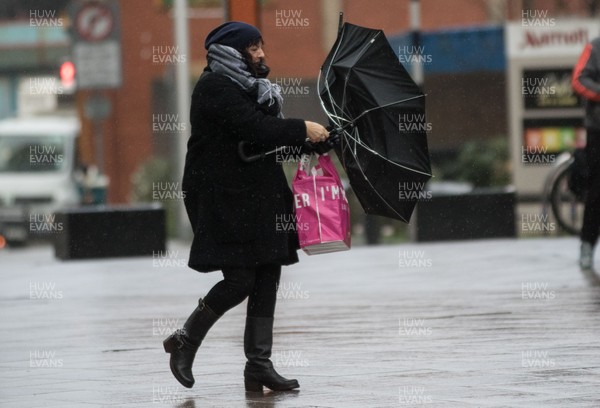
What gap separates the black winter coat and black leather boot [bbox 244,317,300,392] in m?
0.31

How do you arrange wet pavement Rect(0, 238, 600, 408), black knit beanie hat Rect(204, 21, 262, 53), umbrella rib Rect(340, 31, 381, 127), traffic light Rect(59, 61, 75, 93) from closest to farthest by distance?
wet pavement Rect(0, 238, 600, 408), black knit beanie hat Rect(204, 21, 262, 53), umbrella rib Rect(340, 31, 381, 127), traffic light Rect(59, 61, 75, 93)

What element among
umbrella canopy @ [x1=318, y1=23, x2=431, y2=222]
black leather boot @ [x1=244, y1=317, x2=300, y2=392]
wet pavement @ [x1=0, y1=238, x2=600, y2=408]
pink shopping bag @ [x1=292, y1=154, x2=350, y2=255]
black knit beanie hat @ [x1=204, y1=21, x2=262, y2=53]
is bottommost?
wet pavement @ [x1=0, y1=238, x2=600, y2=408]

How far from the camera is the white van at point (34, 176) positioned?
85.3 feet

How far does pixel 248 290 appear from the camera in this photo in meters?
6.94

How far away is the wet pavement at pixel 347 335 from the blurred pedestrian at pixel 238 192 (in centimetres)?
24

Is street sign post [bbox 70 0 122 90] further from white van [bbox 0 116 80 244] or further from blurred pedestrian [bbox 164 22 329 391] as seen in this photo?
blurred pedestrian [bbox 164 22 329 391]

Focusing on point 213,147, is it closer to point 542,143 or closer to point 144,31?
point 542,143

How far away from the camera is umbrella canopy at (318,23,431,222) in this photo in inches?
277

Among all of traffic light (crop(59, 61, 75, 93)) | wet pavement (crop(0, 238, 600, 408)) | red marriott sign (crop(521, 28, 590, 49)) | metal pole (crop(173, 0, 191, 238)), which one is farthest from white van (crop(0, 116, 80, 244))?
wet pavement (crop(0, 238, 600, 408))

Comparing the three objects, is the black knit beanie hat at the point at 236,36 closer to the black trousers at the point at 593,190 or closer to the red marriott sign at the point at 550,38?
the black trousers at the point at 593,190

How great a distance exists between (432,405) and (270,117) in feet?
5.15

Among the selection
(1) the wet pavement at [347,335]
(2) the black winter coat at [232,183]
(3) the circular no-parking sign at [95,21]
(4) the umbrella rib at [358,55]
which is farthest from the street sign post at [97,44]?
(2) the black winter coat at [232,183]

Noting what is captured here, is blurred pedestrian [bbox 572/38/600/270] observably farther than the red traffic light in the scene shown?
No

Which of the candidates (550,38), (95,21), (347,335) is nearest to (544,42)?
(550,38)
